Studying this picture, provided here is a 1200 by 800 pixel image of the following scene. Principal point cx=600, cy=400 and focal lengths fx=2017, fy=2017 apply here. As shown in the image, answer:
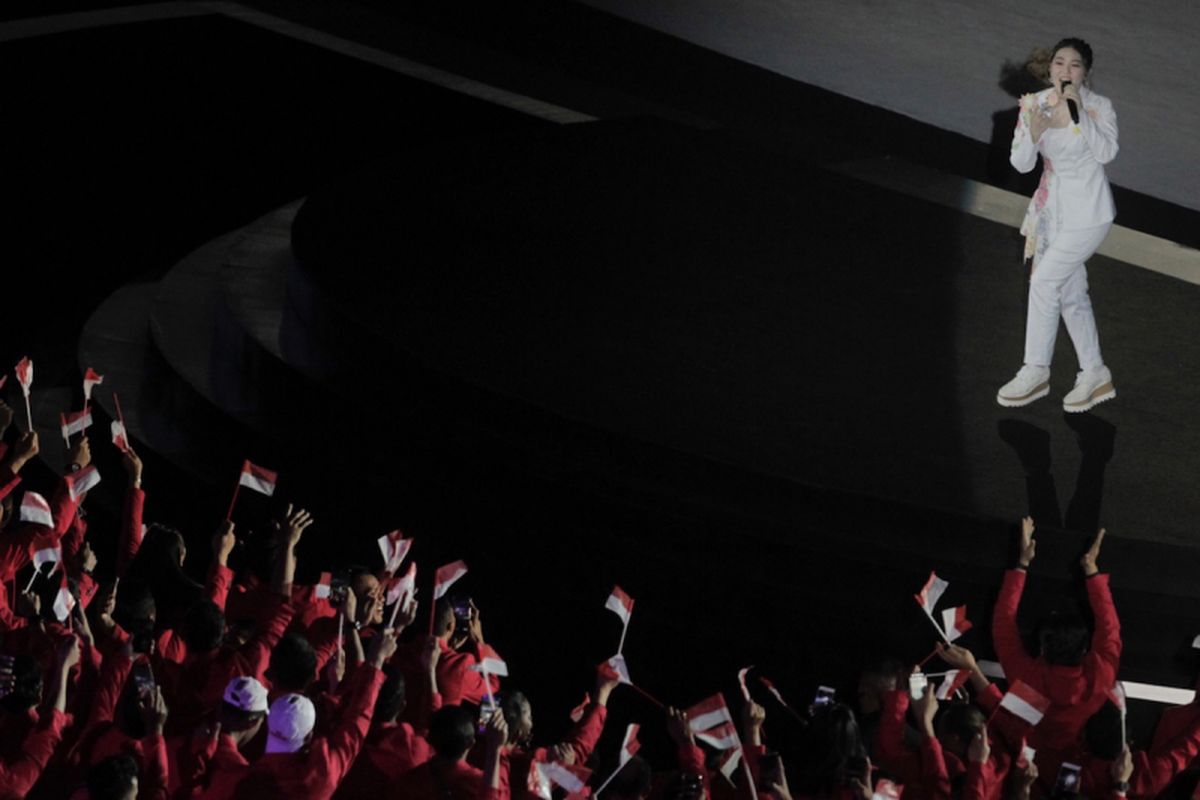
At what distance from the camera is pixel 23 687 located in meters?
5.22

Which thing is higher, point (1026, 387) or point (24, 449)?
point (1026, 387)

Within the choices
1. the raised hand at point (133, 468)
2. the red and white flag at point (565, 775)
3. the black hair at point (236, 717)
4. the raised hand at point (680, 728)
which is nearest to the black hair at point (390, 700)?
the black hair at point (236, 717)

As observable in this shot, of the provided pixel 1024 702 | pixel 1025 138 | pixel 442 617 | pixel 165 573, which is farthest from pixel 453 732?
pixel 1025 138

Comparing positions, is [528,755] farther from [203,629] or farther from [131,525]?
[131,525]

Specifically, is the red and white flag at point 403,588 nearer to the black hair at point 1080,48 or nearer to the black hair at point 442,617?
the black hair at point 442,617

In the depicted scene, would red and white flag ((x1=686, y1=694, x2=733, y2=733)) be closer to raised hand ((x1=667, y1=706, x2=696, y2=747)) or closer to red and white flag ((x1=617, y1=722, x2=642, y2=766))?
raised hand ((x1=667, y1=706, x2=696, y2=747))

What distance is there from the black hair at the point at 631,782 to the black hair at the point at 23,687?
1.51 meters

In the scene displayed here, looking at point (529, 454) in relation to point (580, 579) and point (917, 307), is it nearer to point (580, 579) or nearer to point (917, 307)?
point (580, 579)

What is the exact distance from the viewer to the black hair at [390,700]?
212 inches

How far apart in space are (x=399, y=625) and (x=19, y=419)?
12.4ft

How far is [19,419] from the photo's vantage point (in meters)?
9.20

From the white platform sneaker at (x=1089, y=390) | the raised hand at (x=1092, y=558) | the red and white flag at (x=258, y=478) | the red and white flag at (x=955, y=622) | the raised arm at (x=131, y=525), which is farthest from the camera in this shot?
the white platform sneaker at (x=1089, y=390)

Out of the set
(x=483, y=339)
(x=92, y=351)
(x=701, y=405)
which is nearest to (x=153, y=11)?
(x=92, y=351)

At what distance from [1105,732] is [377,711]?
216 centimetres
